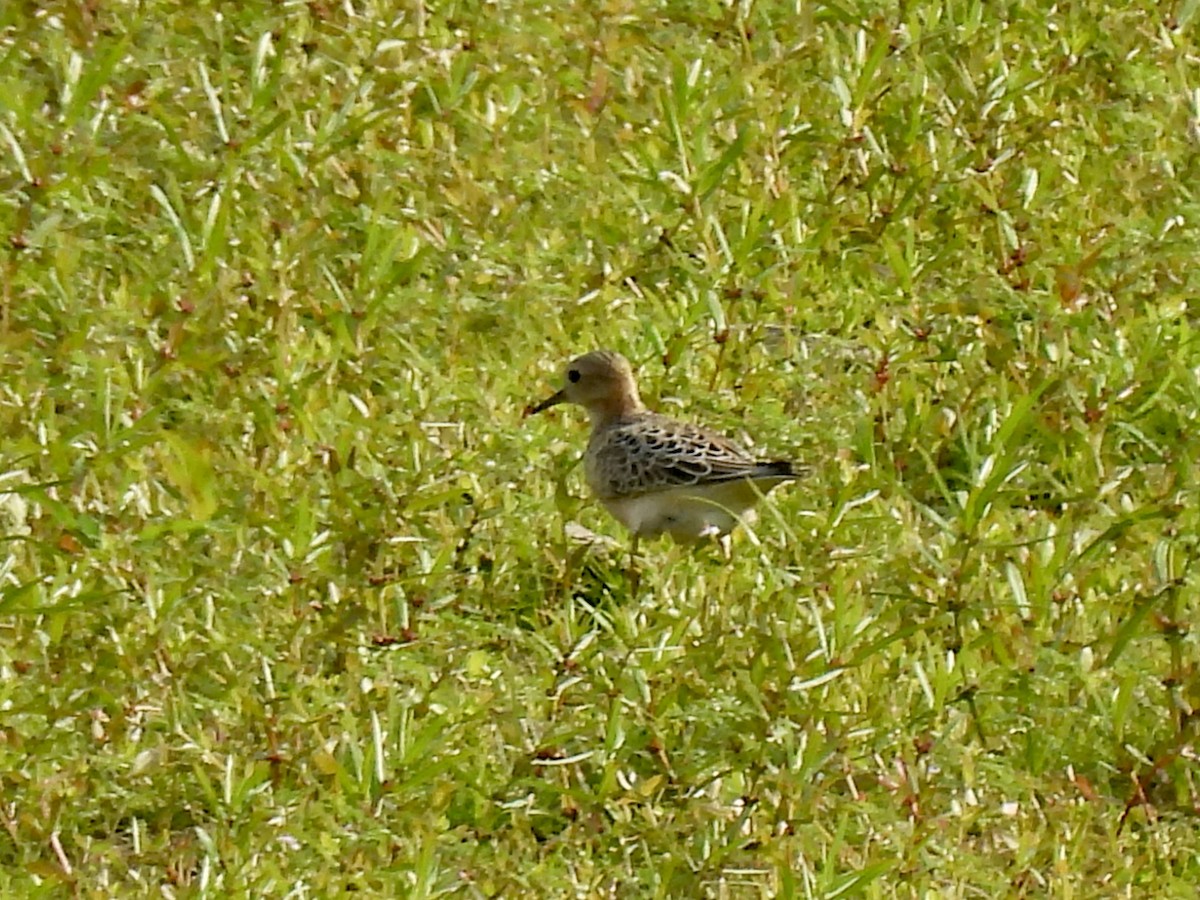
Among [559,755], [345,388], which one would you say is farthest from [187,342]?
[559,755]

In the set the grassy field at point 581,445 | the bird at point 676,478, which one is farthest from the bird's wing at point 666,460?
the grassy field at point 581,445

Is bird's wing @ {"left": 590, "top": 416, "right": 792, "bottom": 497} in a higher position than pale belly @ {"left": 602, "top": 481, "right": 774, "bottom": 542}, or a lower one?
higher

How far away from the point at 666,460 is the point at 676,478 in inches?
3.9

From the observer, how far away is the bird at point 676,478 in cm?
773

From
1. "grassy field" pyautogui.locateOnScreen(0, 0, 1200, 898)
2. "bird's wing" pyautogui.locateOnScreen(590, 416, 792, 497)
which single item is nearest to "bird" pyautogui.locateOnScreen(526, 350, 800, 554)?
"bird's wing" pyautogui.locateOnScreen(590, 416, 792, 497)

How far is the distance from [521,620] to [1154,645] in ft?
5.29

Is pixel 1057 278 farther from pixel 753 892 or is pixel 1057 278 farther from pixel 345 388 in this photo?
pixel 753 892

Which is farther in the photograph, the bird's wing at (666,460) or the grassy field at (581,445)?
the bird's wing at (666,460)

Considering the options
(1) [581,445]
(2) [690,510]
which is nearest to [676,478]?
(2) [690,510]

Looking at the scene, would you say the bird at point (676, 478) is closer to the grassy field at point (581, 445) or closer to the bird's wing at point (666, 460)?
the bird's wing at point (666, 460)

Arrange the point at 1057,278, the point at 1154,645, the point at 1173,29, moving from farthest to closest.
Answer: the point at 1173,29
the point at 1057,278
the point at 1154,645

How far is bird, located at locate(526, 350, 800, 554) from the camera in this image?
773 cm

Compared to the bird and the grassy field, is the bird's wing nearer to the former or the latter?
the bird

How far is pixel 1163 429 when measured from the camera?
27.7 ft
